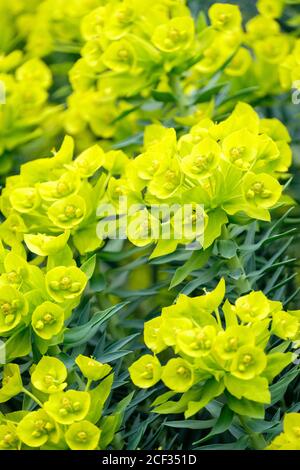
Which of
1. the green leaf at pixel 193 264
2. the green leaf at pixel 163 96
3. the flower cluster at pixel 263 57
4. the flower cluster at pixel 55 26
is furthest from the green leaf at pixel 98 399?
the flower cluster at pixel 55 26

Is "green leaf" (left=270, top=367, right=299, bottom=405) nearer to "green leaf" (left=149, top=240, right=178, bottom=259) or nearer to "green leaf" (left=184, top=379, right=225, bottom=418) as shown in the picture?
"green leaf" (left=184, top=379, right=225, bottom=418)

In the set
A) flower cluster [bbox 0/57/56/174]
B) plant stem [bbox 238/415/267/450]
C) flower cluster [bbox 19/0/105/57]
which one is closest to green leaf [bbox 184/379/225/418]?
plant stem [bbox 238/415/267/450]

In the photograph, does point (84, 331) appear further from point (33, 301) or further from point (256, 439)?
point (256, 439)

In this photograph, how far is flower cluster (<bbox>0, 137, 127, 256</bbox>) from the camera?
154 centimetres

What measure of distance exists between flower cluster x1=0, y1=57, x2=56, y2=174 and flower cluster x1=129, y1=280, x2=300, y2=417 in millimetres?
751

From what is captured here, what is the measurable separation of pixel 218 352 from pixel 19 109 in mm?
930

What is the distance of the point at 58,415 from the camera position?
53.1 inches

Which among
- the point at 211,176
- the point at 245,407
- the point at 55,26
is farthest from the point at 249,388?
the point at 55,26

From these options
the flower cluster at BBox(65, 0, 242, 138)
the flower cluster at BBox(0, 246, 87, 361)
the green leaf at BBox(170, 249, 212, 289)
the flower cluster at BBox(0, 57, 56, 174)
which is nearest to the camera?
the flower cluster at BBox(0, 246, 87, 361)

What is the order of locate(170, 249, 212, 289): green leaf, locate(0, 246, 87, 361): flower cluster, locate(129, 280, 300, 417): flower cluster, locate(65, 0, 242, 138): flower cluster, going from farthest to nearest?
1. locate(65, 0, 242, 138): flower cluster
2. locate(170, 249, 212, 289): green leaf
3. locate(0, 246, 87, 361): flower cluster
4. locate(129, 280, 300, 417): flower cluster

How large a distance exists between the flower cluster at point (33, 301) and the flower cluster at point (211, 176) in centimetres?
15
